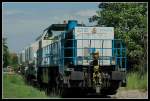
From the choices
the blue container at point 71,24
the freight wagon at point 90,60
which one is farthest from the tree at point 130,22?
the freight wagon at point 90,60

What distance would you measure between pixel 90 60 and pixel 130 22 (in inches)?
497

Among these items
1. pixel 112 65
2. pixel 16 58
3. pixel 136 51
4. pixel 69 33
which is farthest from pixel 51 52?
pixel 16 58

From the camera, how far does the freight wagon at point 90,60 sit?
1759 cm

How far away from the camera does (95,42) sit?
1852cm

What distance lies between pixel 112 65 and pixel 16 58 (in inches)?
1111

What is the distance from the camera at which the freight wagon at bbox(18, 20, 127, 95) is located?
1759cm

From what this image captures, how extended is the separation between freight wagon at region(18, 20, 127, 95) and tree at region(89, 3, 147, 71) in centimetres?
928

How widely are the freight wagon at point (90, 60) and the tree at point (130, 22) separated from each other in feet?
30.4

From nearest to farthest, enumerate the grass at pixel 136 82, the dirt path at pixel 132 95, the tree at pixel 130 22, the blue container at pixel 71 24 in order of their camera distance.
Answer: the dirt path at pixel 132 95
the blue container at pixel 71 24
the grass at pixel 136 82
the tree at pixel 130 22

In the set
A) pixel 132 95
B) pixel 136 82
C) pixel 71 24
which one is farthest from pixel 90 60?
pixel 136 82

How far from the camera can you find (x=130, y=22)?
30250 mm

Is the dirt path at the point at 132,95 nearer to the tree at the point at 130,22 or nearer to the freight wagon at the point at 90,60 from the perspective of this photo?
the freight wagon at the point at 90,60

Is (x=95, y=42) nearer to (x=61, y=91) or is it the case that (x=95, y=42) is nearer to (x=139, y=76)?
(x=61, y=91)

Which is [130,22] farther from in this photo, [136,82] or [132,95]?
[132,95]
